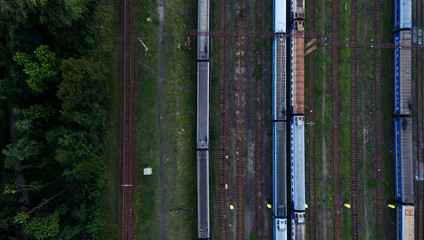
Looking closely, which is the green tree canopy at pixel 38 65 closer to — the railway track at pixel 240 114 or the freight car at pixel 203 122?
the freight car at pixel 203 122

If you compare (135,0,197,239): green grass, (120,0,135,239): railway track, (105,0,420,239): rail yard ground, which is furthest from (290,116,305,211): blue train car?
(120,0,135,239): railway track

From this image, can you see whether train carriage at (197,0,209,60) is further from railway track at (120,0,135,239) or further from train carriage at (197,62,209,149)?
railway track at (120,0,135,239)

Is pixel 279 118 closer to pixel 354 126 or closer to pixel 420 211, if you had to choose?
pixel 354 126

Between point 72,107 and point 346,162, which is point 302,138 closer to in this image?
point 346,162

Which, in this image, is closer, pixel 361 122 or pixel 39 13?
pixel 39 13

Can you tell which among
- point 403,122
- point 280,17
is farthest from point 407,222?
point 280,17

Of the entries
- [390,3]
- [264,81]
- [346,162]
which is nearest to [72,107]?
[264,81]
